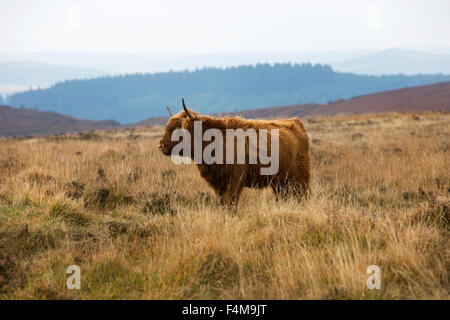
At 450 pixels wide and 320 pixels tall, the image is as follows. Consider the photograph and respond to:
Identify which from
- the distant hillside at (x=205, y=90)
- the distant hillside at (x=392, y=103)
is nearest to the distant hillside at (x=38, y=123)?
the distant hillside at (x=392, y=103)

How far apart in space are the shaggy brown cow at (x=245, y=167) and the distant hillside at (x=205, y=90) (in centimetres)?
15024

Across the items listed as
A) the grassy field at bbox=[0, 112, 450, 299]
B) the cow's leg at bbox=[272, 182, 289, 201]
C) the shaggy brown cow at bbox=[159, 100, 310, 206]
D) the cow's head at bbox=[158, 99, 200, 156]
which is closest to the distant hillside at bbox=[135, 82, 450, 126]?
the shaggy brown cow at bbox=[159, 100, 310, 206]

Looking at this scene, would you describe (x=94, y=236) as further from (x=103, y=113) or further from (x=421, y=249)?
(x=103, y=113)

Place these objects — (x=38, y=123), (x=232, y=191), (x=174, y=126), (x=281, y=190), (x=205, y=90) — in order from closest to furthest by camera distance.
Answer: (x=232, y=191) → (x=174, y=126) → (x=281, y=190) → (x=38, y=123) → (x=205, y=90)

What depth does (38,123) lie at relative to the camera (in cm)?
8256

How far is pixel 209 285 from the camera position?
158 inches

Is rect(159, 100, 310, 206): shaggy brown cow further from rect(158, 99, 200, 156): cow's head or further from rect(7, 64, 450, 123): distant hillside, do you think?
rect(7, 64, 450, 123): distant hillside

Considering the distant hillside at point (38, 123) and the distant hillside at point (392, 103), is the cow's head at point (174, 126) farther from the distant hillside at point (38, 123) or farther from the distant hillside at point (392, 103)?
the distant hillside at point (38, 123)

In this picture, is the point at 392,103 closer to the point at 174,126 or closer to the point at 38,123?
the point at 174,126

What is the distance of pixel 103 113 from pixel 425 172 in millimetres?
165557

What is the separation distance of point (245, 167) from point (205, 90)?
169m

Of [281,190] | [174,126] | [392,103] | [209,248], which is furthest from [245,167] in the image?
→ [392,103]

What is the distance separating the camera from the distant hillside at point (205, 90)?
160 metres
